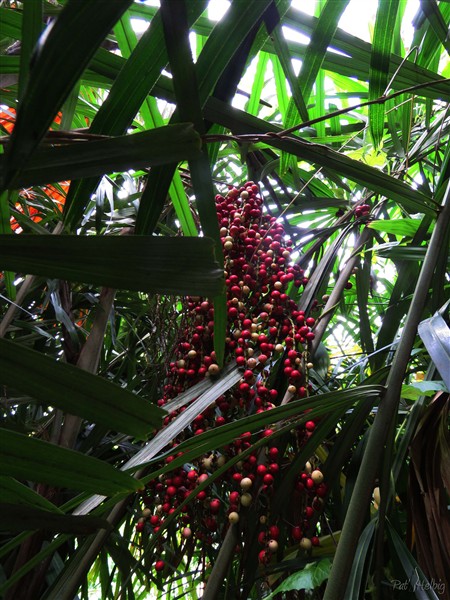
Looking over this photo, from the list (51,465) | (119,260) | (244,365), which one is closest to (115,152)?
(119,260)

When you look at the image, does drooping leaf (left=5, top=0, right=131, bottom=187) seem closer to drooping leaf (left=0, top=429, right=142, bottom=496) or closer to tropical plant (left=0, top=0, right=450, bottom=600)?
tropical plant (left=0, top=0, right=450, bottom=600)

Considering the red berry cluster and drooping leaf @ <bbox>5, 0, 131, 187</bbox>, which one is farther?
the red berry cluster

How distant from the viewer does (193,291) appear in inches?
12.7

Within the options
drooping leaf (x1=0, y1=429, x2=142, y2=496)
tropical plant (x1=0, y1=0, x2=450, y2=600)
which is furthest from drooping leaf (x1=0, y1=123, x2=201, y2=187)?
drooping leaf (x1=0, y1=429, x2=142, y2=496)

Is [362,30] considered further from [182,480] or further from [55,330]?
[182,480]

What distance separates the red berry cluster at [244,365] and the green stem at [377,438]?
0.07m

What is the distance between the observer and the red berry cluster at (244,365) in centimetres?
57

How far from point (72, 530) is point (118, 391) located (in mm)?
85

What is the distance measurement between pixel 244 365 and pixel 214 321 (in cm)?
11

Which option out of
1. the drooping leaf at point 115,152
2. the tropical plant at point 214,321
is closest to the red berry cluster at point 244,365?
the tropical plant at point 214,321

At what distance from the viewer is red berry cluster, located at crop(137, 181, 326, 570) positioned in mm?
573

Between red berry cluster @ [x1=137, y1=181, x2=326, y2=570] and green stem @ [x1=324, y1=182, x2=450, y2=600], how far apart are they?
67mm

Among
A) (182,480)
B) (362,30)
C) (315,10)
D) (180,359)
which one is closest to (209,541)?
(182,480)

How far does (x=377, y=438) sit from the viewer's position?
517mm
